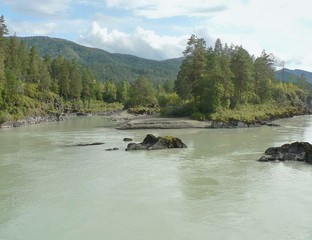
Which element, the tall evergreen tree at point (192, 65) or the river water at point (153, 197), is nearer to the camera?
the river water at point (153, 197)

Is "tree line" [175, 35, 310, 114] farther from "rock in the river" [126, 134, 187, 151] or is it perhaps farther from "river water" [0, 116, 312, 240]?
"river water" [0, 116, 312, 240]

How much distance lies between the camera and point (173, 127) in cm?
6581

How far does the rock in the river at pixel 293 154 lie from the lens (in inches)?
1239

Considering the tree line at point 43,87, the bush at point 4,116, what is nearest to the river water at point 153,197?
the bush at point 4,116

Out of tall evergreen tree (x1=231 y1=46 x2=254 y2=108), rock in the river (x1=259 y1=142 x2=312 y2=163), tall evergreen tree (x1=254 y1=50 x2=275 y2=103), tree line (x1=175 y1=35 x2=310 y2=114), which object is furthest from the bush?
tall evergreen tree (x1=254 y1=50 x2=275 y2=103)

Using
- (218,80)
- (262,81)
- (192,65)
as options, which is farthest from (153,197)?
(262,81)

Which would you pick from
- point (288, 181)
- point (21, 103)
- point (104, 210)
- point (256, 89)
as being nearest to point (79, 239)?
point (104, 210)

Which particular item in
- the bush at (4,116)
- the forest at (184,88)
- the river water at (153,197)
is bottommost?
the river water at (153,197)

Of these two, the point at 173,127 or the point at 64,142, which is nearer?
the point at 64,142

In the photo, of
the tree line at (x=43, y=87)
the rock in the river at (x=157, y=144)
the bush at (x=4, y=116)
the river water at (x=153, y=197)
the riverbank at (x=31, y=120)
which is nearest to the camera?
the river water at (x=153, y=197)

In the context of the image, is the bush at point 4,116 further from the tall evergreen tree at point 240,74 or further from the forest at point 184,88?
the tall evergreen tree at point 240,74

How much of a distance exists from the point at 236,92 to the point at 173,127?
31818 millimetres

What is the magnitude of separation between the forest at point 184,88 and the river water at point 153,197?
39686 millimetres

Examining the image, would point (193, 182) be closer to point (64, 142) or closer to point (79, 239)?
point (79, 239)
